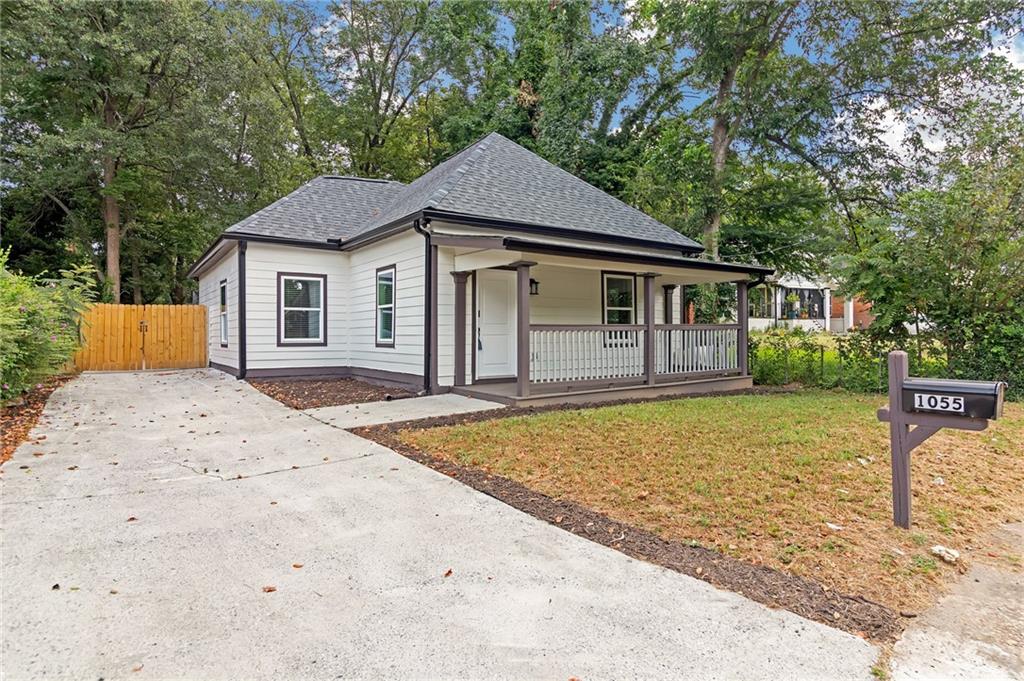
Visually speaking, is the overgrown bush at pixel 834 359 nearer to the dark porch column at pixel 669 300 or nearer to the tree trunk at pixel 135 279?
the dark porch column at pixel 669 300

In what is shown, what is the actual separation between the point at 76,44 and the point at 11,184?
5.38 metres

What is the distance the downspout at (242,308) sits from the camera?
1141 cm

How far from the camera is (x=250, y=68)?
18.8 m

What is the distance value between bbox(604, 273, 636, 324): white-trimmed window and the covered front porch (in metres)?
0.02

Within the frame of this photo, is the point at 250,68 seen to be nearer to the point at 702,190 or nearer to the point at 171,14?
the point at 171,14

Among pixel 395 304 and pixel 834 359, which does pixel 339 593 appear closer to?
pixel 395 304

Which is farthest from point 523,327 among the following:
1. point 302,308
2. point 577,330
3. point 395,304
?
point 302,308

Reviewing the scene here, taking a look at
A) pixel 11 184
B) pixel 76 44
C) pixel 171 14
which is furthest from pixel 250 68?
pixel 11 184

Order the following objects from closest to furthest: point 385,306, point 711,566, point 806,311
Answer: point 711,566, point 385,306, point 806,311

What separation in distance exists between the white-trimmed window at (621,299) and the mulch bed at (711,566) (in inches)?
301

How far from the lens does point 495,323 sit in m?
10.3

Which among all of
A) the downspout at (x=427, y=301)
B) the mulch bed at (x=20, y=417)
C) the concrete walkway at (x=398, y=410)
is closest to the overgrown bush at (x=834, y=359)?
the concrete walkway at (x=398, y=410)

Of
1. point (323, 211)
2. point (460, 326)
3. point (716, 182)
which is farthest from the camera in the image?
point (716, 182)

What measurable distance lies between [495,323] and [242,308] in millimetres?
5503
